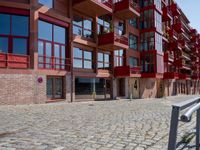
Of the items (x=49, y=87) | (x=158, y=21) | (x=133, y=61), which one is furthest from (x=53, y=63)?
(x=158, y=21)

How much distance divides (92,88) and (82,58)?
11.0 ft

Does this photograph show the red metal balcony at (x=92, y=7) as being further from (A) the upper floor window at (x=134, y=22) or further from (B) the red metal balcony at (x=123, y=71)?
(A) the upper floor window at (x=134, y=22)

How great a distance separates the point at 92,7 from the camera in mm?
24406

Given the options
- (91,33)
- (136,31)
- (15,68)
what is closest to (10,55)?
(15,68)

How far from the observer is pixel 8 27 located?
1866 cm

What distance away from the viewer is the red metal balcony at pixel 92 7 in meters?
23.2

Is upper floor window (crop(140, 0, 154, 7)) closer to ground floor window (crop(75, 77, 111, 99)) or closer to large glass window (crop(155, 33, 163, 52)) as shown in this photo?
large glass window (crop(155, 33, 163, 52))

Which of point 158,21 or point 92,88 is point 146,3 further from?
point 92,88

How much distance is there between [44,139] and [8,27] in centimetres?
1388

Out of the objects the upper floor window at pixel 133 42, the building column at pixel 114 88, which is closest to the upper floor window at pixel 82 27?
the building column at pixel 114 88

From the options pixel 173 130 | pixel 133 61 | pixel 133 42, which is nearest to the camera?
pixel 173 130

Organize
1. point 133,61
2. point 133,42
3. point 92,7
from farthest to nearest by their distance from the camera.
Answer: point 133,42 < point 133,61 < point 92,7

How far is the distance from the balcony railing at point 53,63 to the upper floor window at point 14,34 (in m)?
1.56

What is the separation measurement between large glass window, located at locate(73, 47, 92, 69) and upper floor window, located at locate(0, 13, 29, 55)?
5631 mm
